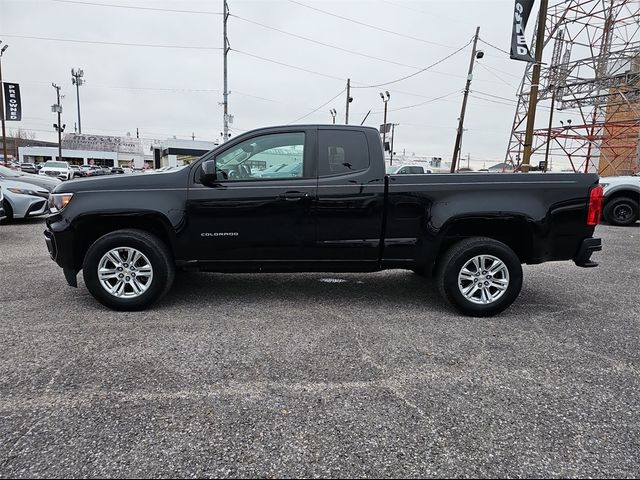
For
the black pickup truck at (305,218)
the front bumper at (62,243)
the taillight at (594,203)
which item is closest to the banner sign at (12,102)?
the front bumper at (62,243)

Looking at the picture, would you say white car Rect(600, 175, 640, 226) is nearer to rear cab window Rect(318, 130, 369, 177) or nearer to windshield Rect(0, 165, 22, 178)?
rear cab window Rect(318, 130, 369, 177)

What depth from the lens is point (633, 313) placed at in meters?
4.52

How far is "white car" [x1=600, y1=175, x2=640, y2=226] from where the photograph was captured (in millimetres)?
11148

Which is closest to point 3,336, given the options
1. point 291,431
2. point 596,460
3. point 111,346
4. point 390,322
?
point 111,346

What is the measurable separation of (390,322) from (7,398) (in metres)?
3.04

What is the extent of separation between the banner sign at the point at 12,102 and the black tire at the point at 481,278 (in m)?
35.0

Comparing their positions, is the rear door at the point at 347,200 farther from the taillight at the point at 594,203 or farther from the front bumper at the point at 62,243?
the front bumper at the point at 62,243

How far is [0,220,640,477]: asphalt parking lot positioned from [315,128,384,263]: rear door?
673 mm

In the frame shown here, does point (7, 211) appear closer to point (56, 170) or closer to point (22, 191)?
point (22, 191)

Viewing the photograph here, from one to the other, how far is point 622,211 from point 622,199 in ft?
1.17

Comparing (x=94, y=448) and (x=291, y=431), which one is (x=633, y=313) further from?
(x=94, y=448)

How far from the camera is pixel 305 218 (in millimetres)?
4273

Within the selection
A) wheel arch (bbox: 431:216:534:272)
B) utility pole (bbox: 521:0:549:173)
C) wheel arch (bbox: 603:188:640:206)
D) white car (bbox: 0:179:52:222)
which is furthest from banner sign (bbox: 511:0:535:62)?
white car (bbox: 0:179:52:222)

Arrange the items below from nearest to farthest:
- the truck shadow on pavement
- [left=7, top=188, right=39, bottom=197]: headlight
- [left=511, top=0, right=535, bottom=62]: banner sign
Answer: the truck shadow on pavement
[left=7, top=188, right=39, bottom=197]: headlight
[left=511, top=0, right=535, bottom=62]: banner sign
